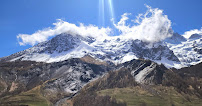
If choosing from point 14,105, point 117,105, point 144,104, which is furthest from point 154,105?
point 14,105

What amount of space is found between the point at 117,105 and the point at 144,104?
91.4 ft

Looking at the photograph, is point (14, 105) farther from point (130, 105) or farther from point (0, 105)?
point (130, 105)

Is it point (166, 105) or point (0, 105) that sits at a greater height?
point (166, 105)

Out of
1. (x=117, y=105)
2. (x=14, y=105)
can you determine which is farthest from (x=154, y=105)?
(x=14, y=105)

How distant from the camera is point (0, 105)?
641 ft

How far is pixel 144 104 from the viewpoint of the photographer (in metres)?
197

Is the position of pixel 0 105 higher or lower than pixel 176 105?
lower

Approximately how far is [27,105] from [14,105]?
13.1 meters

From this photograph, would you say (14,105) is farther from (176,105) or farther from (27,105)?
(176,105)

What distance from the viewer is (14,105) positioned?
198 meters

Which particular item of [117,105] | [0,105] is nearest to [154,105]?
[117,105]

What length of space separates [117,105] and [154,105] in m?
37.8

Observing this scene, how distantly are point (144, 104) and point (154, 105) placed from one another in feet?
32.9

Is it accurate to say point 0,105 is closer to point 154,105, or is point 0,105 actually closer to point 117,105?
point 117,105
